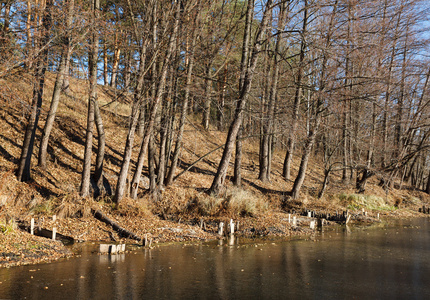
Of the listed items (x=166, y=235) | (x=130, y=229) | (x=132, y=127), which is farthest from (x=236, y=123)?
(x=130, y=229)

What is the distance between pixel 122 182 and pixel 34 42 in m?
5.95

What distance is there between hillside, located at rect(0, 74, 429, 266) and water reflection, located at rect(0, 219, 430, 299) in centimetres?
219

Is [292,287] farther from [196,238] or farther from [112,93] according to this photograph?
[112,93]

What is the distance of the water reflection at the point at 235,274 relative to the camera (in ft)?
24.3

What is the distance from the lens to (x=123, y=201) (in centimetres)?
1502

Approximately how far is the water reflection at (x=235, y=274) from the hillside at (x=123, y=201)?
7.19 ft

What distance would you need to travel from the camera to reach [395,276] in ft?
29.9

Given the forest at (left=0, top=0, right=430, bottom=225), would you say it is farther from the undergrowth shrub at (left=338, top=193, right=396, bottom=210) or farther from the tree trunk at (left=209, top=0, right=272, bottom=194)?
the undergrowth shrub at (left=338, top=193, right=396, bottom=210)

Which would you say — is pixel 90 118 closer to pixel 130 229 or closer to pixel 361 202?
pixel 130 229

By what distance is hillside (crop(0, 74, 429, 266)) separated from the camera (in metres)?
13.0

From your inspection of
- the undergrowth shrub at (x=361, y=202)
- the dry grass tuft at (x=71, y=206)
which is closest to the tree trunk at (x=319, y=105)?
the undergrowth shrub at (x=361, y=202)

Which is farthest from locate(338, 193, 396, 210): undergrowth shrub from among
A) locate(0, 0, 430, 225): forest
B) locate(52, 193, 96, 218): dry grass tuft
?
locate(52, 193, 96, 218): dry grass tuft

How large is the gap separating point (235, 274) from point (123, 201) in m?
7.43

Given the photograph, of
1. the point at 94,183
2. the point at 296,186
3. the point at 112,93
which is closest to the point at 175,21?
the point at 94,183
